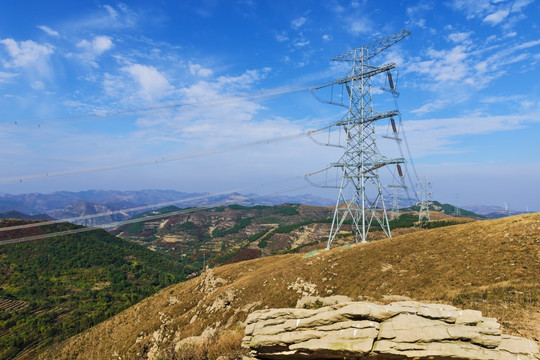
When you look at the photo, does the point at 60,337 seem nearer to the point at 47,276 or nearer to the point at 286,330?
the point at 47,276

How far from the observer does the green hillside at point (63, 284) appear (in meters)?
68.8

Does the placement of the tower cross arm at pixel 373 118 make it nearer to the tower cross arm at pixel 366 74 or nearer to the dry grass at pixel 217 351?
the tower cross arm at pixel 366 74

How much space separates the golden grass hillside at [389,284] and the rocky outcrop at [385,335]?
3.95 meters

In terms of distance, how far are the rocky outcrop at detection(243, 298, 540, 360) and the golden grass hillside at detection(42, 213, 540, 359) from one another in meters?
3.95

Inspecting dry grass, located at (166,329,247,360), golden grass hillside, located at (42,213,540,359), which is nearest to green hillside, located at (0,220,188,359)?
golden grass hillside, located at (42,213,540,359)

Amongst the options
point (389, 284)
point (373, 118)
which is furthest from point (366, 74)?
point (389, 284)

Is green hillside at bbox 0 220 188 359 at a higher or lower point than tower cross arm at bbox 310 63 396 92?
lower

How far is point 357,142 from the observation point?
37.2 m

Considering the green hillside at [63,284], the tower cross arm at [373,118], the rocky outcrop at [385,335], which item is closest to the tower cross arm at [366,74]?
the tower cross arm at [373,118]

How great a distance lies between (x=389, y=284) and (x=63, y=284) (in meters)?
124

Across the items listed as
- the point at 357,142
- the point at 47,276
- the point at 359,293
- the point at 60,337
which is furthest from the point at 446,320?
the point at 47,276

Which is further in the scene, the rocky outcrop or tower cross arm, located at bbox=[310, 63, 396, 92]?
tower cross arm, located at bbox=[310, 63, 396, 92]

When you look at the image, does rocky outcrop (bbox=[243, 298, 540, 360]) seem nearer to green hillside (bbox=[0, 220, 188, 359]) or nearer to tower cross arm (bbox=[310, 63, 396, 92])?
tower cross arm (bbox=[310, 63, 396, 92])

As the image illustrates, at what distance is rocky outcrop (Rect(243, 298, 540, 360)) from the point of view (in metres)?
9.88
